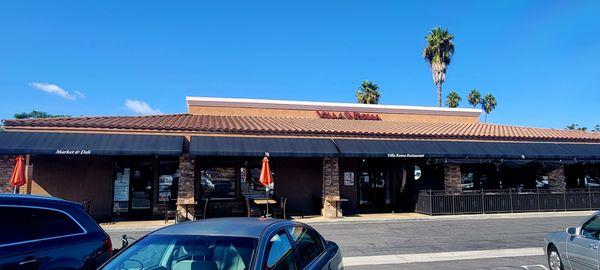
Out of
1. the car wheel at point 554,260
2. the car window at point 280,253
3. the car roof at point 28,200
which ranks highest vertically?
the car roof at point 28,200

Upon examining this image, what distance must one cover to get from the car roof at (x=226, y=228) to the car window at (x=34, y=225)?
4.24ft

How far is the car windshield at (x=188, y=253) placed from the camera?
362 centimetres

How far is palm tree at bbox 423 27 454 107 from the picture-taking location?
4262 centimetres

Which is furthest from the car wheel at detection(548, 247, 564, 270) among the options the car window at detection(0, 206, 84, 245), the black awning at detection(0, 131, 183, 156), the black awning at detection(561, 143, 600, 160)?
the black awning at detection(561, 143, 600, 160)

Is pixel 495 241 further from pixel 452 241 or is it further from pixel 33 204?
pixel 33 204

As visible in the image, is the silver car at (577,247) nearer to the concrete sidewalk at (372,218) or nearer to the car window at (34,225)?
the car window at (34,225)

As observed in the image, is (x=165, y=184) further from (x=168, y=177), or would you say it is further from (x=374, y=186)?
(x=374, y=186)

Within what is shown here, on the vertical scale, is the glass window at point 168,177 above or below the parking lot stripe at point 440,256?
above

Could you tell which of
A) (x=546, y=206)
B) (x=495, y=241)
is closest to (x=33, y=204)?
(x=495, y=241)

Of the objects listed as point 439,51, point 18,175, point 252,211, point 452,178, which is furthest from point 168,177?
point 439,51

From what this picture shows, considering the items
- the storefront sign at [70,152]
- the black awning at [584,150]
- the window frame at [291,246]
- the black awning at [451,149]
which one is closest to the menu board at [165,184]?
the storefront sign at [70,152]

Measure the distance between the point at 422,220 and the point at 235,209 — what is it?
25.1 ft

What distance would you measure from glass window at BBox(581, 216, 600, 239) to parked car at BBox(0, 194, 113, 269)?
6.84 metres

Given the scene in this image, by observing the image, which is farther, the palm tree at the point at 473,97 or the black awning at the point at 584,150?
the palm tree at the point at 473,97
